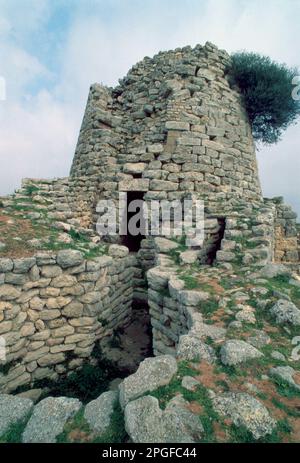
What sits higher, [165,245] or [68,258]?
[165,245]

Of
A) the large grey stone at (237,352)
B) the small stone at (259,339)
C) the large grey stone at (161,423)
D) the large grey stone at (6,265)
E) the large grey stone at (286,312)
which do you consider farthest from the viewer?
the large grey stone at (6,265)

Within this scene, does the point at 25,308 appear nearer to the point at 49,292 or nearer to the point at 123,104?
the point at 49,292

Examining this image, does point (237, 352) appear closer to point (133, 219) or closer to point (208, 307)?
point (208, 307)

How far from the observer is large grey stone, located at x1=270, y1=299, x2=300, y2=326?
2.96 m

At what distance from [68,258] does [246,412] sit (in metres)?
3.24

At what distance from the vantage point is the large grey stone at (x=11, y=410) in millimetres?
2201

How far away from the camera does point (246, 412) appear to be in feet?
6.26

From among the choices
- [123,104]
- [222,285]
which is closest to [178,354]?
[222,285]

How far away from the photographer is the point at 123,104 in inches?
364

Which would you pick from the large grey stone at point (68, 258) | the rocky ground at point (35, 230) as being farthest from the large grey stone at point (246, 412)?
the rocky ground at point (35, 230)

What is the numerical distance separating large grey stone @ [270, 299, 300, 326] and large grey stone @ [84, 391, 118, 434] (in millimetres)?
1966

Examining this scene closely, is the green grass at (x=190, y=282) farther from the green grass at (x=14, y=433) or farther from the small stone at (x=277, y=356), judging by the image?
the green grass at (x=14, y=433)

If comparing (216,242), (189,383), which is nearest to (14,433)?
(189,383)

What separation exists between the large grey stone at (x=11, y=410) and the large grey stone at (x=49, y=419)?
11cm
